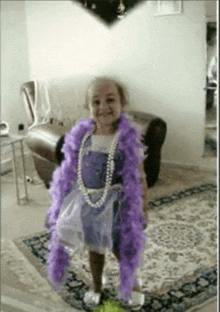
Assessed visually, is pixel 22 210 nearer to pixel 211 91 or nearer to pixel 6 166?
pixel 6 166

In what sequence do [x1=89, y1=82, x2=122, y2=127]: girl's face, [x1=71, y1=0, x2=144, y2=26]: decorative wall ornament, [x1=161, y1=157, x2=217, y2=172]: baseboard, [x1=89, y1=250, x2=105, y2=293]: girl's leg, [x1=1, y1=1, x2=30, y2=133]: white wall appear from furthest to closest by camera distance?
[x1=161, y1=157, x2=217, y2=172]: baseboard < [x1=71, y1=0, x2=144, y2=26]: decorative wall ornament < [x1=1, y1=1, x2=30, y2=133]: white wall < [x1=89, y1=250, x2=105, y2=293]: girl's leg < [x1=89, y1=82, x2=122, y2=127]: girl's face

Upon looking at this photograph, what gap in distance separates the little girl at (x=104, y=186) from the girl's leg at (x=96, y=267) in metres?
0.04

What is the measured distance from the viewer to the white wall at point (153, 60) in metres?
1.83

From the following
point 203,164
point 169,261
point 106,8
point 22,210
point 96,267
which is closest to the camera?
point 96,267

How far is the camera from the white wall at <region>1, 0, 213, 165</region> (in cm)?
183

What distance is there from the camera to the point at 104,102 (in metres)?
1.17

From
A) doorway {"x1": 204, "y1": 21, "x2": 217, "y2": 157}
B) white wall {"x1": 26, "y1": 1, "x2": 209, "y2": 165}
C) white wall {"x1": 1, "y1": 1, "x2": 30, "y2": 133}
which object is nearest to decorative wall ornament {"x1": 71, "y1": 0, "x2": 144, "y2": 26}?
white wall {"x1": 26, "y1": 1, "x2": 209, "y2": 165}

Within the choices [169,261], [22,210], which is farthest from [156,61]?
[169,261]

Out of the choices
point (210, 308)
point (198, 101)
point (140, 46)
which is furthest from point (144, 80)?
point (210, 308)

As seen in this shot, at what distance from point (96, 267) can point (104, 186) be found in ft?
1.00

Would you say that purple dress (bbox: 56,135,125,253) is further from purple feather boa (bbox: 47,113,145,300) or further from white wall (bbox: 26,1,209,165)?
white wall (bbox: 26,1,209,165)

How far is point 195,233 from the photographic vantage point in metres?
1.83

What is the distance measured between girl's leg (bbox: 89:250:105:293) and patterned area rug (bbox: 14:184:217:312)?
0.19 ft

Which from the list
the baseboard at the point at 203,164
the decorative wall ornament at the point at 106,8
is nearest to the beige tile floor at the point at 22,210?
the baseboard at the point at 203,164
